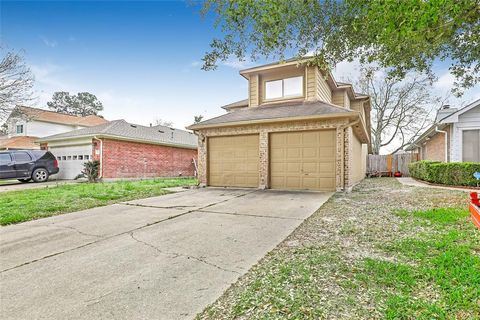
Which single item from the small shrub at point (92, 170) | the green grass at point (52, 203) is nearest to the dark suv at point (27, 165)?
the small shrub at point (92, 170)

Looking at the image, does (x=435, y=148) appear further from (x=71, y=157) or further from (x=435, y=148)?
(x=71, y=157)

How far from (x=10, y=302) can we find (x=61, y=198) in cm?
648

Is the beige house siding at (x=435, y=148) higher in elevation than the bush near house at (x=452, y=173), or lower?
higher

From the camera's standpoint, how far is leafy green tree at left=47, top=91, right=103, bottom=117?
4338cm

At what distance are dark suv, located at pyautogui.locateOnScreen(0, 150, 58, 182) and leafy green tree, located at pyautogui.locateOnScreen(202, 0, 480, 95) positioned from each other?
41.5ft

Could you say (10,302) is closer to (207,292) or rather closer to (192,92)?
(207,292)

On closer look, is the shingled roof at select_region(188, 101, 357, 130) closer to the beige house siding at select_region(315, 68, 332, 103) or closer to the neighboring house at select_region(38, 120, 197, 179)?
the beige house siding at select_region(315, 68, 332, 103)

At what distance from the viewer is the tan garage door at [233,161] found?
10.4 meters

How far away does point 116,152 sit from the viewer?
1437 cm

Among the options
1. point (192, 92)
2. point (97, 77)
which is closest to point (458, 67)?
point (192, 92)

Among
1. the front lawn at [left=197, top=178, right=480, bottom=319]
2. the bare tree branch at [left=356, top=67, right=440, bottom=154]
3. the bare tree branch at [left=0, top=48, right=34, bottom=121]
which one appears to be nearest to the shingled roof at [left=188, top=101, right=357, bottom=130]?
the front lawn at [left=197, top=178, right=480, bottom=319]

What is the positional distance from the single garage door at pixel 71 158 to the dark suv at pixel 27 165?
1.08 meters

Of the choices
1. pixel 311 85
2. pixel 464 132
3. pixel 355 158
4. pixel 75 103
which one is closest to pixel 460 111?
pixel 464 132

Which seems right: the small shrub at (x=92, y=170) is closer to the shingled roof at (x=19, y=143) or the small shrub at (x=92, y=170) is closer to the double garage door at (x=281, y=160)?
the double garage door at (x=281, y=160)
